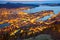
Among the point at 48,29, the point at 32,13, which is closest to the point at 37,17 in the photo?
the point at 32,13

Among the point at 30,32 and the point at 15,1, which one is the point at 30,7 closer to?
the point at 15,1

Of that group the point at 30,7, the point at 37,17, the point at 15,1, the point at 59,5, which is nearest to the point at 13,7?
the point at 15,1

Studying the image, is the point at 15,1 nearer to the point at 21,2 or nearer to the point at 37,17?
the point at 21,2

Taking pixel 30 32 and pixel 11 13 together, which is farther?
pixel 11 13

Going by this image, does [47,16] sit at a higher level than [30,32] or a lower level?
higher

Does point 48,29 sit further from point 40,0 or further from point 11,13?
point 11,13

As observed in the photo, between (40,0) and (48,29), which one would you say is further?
(40,0)

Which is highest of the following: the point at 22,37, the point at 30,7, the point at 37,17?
the point at 30,7

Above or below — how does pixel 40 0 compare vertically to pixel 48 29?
above
